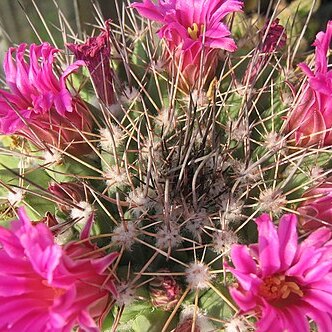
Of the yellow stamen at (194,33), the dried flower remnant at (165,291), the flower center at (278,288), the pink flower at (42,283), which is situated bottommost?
the dried flower remnant at (165,291)

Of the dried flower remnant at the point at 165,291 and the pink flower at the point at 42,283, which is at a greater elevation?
the pink flower at the point at 42,283

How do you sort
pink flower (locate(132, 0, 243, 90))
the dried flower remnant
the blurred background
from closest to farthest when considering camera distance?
the dried flower remnant, pink flower (locate(132, 0, 243, 90)), the blurred background

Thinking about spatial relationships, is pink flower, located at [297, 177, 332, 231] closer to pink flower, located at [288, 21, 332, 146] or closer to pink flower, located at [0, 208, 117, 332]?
pink flower, located at [288, 21, 332, 146]

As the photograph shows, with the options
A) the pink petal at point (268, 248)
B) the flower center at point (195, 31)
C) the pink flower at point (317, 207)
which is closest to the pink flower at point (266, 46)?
the flower center at point (195, 31)

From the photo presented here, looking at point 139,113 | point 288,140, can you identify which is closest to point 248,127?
point 288,140

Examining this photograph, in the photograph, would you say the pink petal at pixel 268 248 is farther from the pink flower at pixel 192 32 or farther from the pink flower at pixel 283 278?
the pink flower at pixel 192 32

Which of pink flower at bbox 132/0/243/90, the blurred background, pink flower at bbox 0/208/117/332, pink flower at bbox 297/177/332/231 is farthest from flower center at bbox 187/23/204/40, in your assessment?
the blurred background
